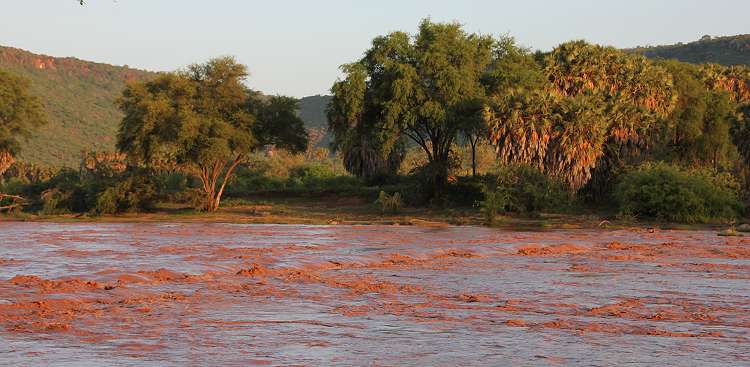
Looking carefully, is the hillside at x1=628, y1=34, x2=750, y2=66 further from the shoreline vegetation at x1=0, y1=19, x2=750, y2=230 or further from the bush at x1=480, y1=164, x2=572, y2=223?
the bush at x1=480, y1=164, x2=572, y2=223

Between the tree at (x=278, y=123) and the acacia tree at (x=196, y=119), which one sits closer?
the acacia tree at (x=196, y=119)

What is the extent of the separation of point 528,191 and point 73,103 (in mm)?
89367

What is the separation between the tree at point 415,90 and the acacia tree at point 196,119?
4535 mm

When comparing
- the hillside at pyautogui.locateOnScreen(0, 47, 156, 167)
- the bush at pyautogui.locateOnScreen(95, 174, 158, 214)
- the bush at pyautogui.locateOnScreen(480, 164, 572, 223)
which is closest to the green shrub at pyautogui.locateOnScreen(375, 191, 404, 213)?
the bush at pyautogui.locateOnScreen(480, 164, 572, 223)

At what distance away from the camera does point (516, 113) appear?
124ft

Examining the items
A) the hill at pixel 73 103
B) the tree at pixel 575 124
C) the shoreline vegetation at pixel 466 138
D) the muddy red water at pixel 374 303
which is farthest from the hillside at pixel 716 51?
the muddy red water at pixel 374 303

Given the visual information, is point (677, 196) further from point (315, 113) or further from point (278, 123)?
point (315, 113)

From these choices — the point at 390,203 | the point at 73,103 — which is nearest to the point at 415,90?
the point at 390,203

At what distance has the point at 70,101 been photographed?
380 feet

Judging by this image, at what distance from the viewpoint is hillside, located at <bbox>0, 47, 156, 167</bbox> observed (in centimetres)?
9419

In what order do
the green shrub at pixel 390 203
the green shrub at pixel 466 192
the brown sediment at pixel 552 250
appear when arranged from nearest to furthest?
the brown sediment at pixel 552 250 < the green shrub at pixel 390 203 < the green shrub at pixel 466 192

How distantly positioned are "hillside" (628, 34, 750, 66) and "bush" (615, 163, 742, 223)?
208 ft

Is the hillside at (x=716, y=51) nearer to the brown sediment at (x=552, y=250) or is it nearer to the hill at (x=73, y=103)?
the hill at (x=73, y=103)

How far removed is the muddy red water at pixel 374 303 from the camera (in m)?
10.1
